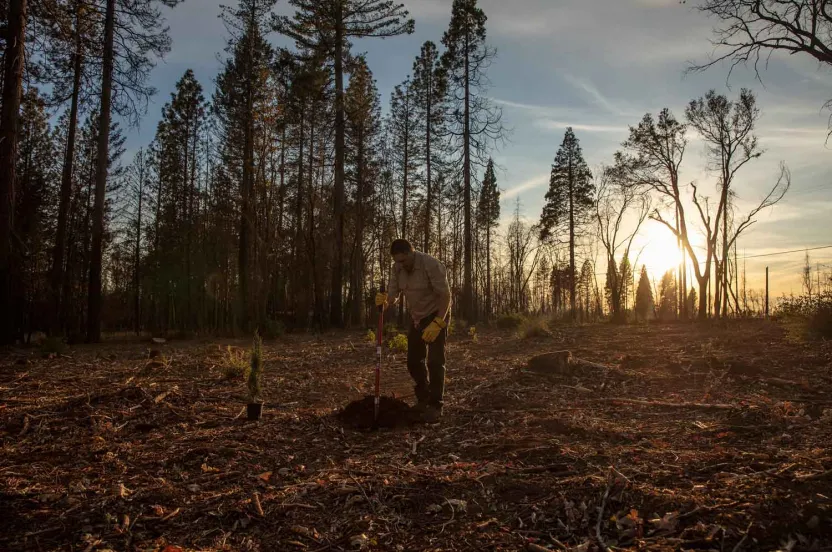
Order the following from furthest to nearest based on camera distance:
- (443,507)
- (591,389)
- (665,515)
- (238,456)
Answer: (591,389)
(238,456)
(443,507)
(665,515)

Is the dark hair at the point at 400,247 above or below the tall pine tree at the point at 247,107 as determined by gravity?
below

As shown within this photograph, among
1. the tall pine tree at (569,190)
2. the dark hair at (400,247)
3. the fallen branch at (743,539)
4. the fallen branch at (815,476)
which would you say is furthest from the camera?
the tall pine tree at (569,190)

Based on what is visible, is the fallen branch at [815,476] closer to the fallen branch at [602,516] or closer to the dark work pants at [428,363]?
the fallen branch at [602,516]

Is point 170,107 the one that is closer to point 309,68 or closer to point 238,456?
point 309,68

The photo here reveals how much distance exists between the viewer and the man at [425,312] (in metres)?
5.42

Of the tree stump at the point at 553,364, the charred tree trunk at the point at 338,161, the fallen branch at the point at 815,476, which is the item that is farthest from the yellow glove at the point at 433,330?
the charred tree trunk at the point at 338,161

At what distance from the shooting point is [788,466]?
3.02m

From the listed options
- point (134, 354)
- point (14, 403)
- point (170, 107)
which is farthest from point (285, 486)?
point (170, 107)

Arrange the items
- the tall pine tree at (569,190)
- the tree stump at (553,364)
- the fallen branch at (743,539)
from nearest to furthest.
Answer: the fallen branch at (743,539) → the tree stump at (553,364) → the tall pine tree at (569,190)

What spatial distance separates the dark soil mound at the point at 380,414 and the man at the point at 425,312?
0.21m

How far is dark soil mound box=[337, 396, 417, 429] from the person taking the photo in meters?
5.05

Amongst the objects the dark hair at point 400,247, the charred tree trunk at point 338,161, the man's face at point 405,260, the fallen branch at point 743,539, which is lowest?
the fallen branch at point 743,539

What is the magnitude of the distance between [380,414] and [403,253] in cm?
178

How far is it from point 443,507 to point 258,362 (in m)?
2.97
